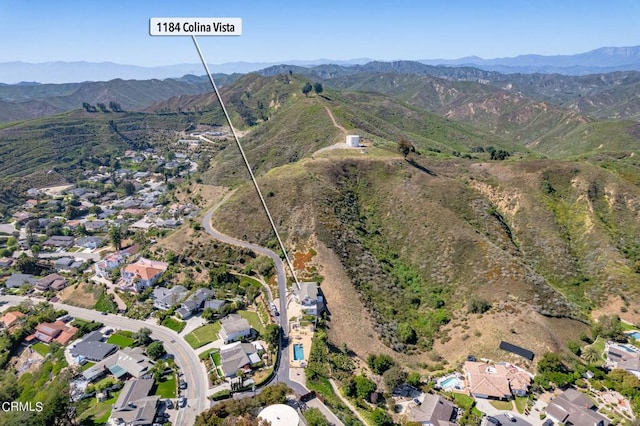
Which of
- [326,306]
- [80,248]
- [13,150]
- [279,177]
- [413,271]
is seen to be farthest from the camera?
[13,150]

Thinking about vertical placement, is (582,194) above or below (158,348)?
above

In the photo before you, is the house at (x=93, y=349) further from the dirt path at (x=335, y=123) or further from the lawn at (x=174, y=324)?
the dirt path at (x=335, y=123)

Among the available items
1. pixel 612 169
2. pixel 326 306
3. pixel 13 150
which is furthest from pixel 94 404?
pixel 13 150

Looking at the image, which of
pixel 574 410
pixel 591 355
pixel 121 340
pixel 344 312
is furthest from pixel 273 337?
pixel 591 355

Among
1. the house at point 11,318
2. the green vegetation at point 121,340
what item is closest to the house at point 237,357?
the green vegetation at point 121,340

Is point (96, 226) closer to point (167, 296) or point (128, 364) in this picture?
point (167, 296)

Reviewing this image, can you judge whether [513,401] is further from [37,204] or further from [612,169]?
[37,204]
